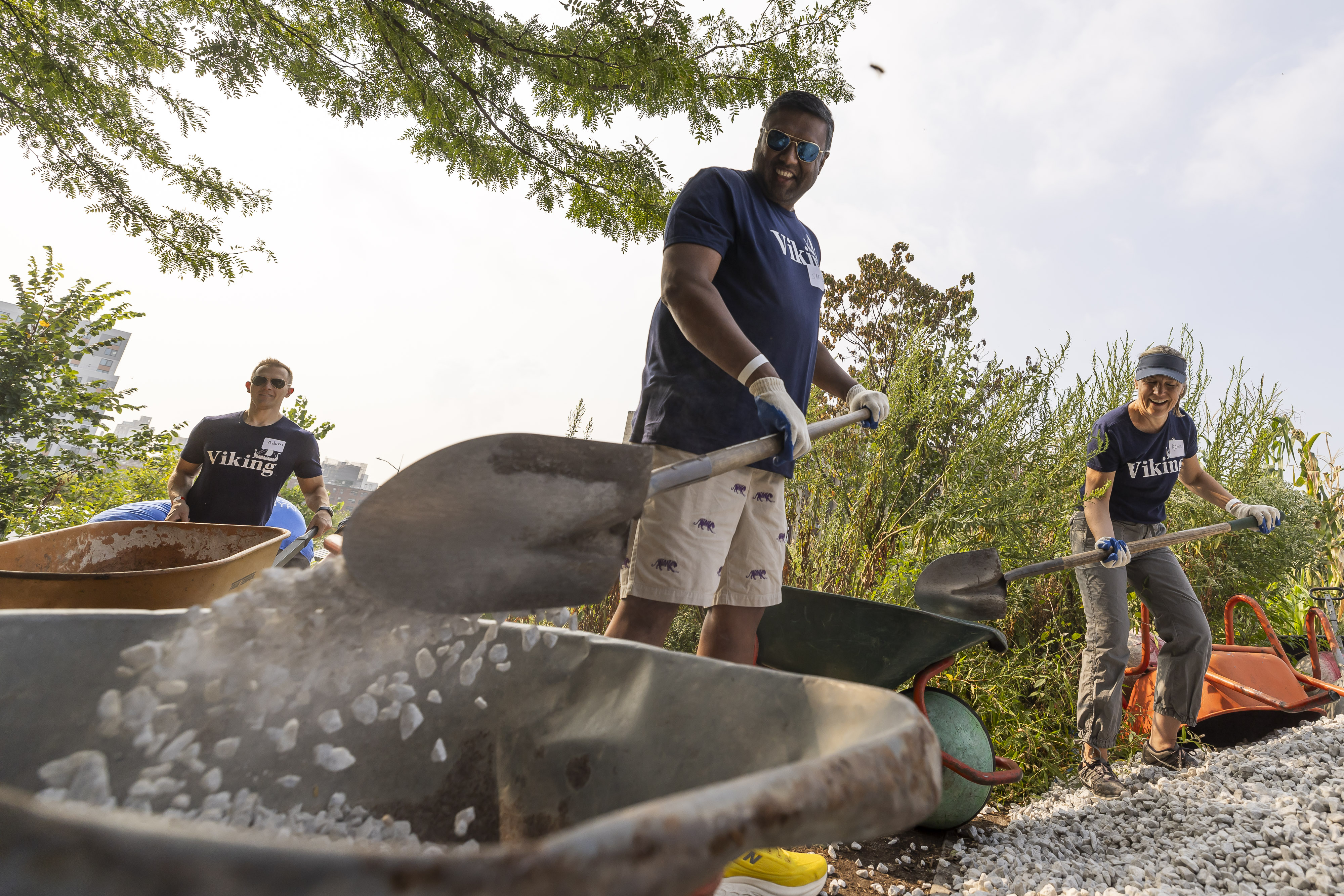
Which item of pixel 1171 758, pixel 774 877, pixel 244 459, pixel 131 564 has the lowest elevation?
pixel 774 877

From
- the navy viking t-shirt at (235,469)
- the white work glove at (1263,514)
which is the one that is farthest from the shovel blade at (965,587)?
the navy viking t-shirt at (235,469)

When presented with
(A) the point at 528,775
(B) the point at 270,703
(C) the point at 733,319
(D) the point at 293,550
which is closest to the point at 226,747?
(B) the point at 270,703

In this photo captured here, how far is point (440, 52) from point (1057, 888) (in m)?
4.80

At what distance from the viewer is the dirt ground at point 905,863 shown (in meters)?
2.05

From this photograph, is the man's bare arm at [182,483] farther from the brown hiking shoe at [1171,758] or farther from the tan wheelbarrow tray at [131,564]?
the brown hiking shoe at [1171,758]

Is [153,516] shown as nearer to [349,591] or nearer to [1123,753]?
[349,591]

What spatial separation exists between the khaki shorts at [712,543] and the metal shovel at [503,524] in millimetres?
379

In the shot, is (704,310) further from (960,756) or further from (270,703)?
(960,756)

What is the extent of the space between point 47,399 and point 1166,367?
692 centimetres

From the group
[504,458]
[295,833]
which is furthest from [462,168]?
[295,833]

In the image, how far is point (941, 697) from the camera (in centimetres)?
238

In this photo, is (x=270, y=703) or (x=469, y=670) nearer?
(x=270, y=703)

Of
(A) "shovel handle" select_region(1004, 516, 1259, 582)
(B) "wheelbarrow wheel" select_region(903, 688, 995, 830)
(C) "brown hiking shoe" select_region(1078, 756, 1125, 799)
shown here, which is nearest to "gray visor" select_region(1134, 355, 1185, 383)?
(A) "shovel handle" select_region(1004, 516, 1259, 582)

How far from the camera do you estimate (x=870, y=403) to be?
7.89ft
